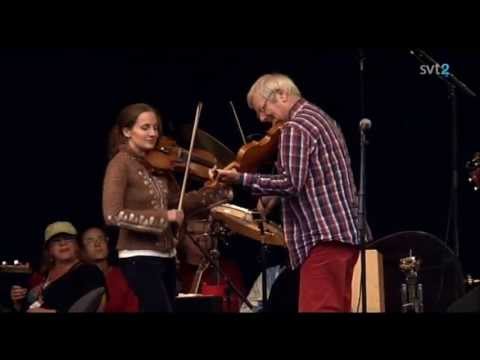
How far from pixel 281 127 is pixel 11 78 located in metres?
3.24

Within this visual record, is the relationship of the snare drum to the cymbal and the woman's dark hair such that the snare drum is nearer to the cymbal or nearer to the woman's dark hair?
the cymbal

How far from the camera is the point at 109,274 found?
5.86m

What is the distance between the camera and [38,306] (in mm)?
5492

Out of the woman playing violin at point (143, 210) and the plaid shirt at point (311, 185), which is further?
the woman playing violin at point (143, 210)

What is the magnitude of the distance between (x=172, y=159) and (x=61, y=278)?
47.2 inches

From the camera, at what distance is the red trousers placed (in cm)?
395

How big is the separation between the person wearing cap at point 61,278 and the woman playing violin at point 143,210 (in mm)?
1006

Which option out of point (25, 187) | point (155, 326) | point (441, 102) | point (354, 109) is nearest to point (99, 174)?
point (25, 187)

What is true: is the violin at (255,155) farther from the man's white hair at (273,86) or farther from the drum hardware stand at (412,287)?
the drum hardware stand at (412,287)

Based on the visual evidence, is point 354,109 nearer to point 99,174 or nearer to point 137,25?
point 99,174

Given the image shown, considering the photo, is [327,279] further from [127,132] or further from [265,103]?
[127,132]

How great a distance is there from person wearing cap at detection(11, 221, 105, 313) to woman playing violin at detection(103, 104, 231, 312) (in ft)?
3.30

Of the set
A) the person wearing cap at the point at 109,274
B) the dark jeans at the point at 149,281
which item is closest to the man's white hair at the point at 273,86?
→ the dark jeans at the point at 149,281

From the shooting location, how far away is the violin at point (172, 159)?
463 centimetres
